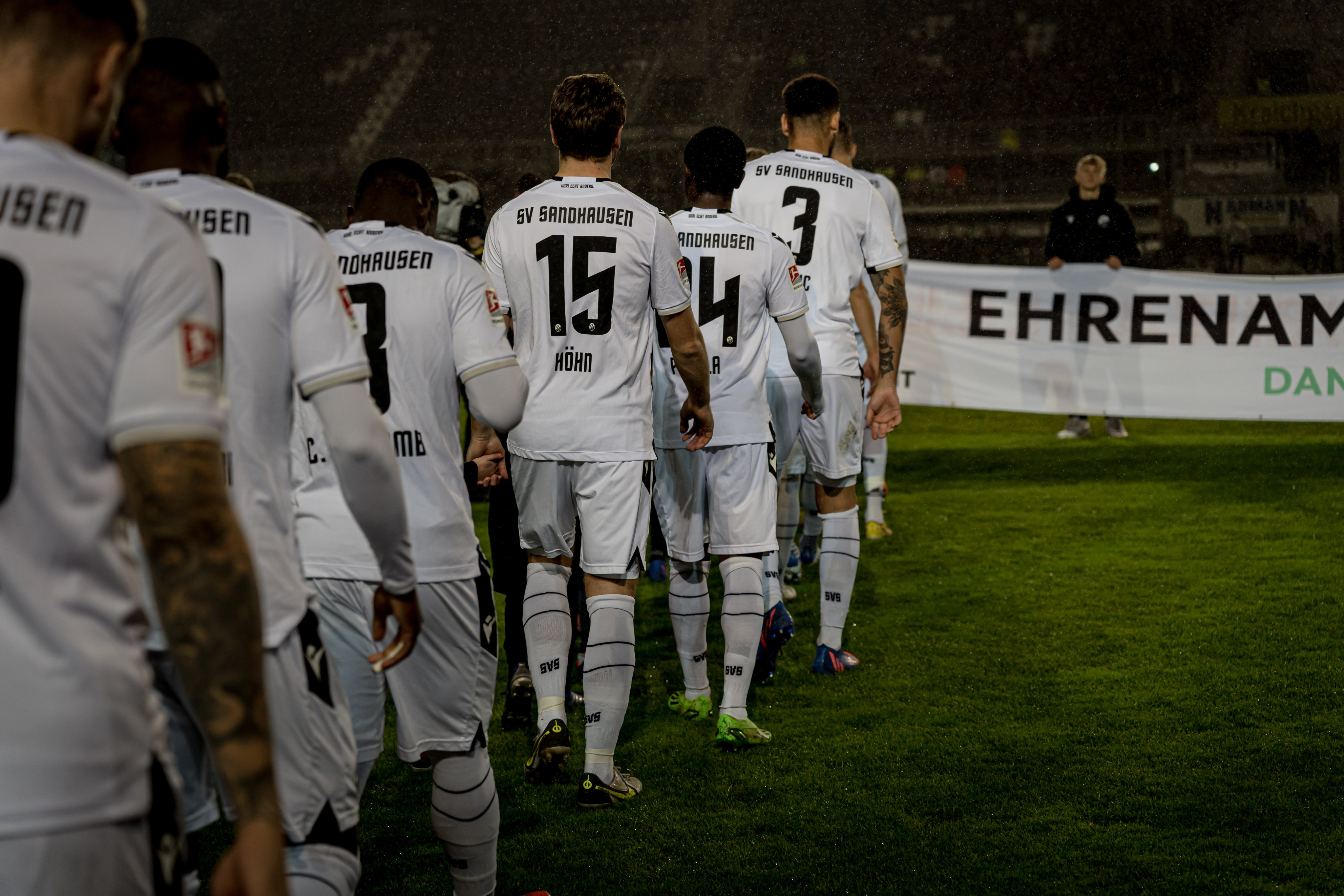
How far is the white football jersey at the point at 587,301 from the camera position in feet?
12.3

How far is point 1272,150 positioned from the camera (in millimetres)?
17312

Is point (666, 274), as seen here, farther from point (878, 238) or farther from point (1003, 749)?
point (1003, 749)

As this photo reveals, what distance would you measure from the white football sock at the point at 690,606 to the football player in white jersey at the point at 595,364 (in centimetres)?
60

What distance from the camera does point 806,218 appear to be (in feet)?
16.7

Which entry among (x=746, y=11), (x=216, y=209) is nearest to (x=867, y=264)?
(x=216, y=209)

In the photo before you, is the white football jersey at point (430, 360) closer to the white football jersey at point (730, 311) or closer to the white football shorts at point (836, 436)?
the white football jersey at point (730, 311)

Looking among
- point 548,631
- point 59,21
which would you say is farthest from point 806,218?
point 59,21

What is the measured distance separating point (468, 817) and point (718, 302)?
2.22 meters

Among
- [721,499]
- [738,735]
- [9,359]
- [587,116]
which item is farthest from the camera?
[721,499]

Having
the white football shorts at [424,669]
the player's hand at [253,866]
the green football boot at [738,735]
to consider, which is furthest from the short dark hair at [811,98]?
the player's hand at [253,866]

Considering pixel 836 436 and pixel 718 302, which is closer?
pixel 718 302

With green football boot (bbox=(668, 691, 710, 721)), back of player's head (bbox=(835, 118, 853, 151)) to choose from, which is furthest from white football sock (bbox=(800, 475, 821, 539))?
green football boot (bbox=(668, 691, 710, 721))

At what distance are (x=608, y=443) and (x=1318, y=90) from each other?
16.7 metres

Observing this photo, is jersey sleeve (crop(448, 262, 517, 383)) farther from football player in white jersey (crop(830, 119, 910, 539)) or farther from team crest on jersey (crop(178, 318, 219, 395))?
football player in white jersey (crop(830, 119, 910, 539))
